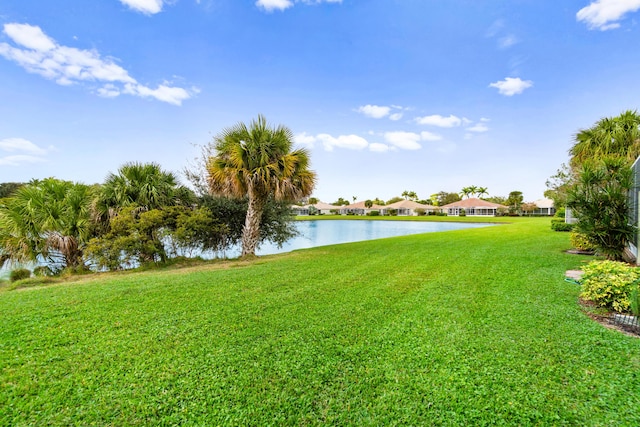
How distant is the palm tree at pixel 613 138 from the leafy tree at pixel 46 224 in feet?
65.6

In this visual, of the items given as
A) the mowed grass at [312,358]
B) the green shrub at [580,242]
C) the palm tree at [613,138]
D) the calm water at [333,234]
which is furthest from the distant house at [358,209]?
the mowed grass at [312,358]

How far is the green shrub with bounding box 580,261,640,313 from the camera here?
3.84m

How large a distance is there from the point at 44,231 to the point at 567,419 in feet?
38.4

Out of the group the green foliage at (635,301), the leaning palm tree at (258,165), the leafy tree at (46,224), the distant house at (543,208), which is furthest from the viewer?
the distant house at (543,208)

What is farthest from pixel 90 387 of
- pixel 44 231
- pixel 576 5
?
pixel 576 5

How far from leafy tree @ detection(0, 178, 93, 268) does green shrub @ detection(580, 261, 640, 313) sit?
12.1 m

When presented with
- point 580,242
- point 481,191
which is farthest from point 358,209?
point 580,242

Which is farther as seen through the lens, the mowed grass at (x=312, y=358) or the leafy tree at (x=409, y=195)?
the leafy tree at (x=409, y=195)

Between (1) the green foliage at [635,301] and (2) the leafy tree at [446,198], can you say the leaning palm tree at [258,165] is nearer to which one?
(1) the green foliage at [635,301]

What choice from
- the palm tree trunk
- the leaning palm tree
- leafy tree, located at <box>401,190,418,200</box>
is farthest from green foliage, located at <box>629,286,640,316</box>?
leafy tree, located at <box>401,190,418,200</box>

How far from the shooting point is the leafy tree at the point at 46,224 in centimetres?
788

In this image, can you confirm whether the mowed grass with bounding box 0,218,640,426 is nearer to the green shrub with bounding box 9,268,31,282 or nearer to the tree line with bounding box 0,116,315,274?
the tree line with bounding box 0,116,315,274

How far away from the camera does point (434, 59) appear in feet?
53.1

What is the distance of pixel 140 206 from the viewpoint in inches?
359
